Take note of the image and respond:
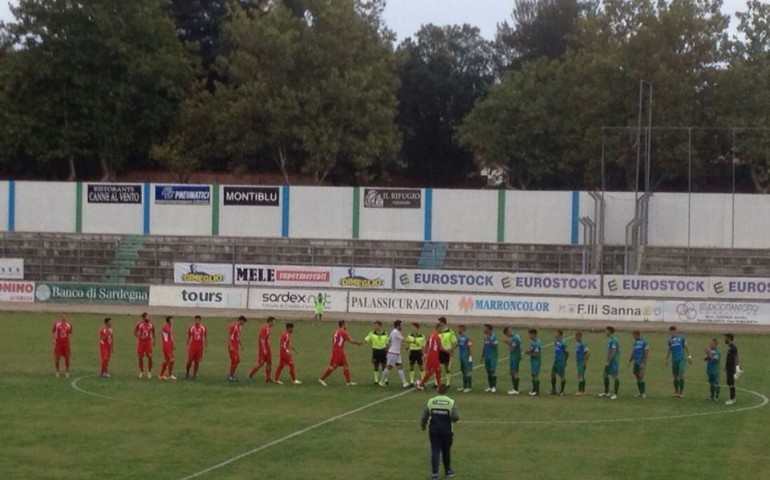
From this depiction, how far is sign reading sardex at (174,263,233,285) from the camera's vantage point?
67.5 meters

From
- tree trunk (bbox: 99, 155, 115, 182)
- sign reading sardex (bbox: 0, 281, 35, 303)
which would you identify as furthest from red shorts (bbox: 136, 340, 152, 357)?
tree trunk (bbox: 99, 155, 115, 182)

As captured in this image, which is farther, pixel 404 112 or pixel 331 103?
pixel 404 112

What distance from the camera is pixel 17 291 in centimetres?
6538

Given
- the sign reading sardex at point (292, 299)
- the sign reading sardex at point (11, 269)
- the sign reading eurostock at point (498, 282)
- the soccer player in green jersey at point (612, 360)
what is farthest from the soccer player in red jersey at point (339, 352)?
Answer: the sign reading sardex at point (11, 269)

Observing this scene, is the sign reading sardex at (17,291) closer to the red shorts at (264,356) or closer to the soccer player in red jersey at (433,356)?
the red shorts at (264,356)

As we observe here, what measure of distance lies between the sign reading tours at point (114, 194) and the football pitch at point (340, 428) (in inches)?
1457

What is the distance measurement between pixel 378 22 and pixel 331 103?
1416 cm

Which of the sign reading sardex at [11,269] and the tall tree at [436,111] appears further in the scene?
the tall tree at [436,111]

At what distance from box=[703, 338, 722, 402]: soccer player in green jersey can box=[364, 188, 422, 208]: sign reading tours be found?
43.2 metres

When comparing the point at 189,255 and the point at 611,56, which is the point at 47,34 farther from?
the point at 611,56

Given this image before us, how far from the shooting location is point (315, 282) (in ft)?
219

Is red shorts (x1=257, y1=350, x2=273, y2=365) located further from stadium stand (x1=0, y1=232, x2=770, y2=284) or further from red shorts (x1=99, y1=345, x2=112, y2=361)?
stadium stand (x1=0, y1=232, x2=770, y2=284)

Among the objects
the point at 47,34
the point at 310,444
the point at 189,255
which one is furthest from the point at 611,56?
the point at 310,444

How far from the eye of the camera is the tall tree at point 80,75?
89562mm
